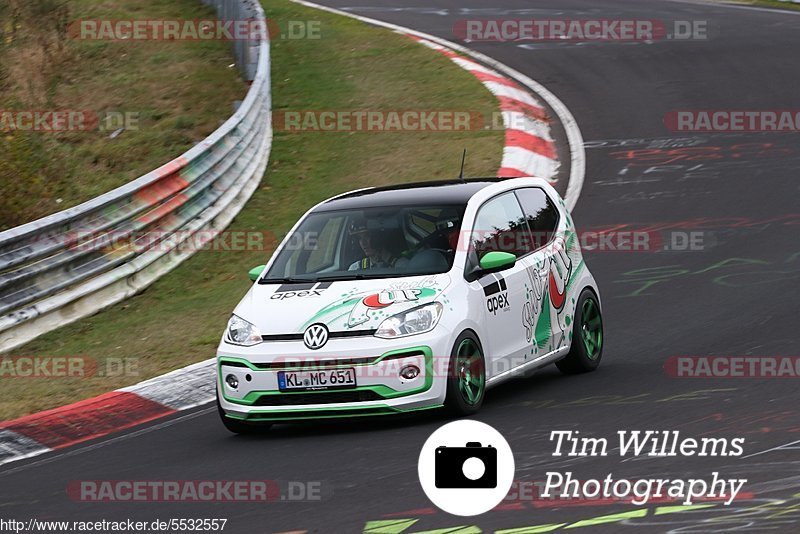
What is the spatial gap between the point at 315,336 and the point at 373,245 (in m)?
1.09

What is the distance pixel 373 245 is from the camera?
8.96m

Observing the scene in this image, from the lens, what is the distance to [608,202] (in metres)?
15.4

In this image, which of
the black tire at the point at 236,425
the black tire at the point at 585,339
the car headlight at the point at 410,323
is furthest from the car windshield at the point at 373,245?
the black tire at the point at 585,339

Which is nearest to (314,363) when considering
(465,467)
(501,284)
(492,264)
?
(492,264)

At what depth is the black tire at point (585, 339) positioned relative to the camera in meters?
9.77

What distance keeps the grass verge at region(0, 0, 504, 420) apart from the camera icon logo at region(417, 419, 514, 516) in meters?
3.86

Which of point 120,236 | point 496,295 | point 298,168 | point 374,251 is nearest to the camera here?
point 496,295

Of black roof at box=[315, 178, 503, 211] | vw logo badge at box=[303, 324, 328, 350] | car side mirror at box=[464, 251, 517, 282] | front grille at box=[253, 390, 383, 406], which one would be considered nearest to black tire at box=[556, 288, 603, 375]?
black roof at box=[315, 178, 503, 211]

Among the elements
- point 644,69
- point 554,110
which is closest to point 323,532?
point 554,110

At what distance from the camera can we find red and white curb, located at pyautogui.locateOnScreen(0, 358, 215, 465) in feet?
28.9

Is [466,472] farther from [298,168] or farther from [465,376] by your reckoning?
[298,168]

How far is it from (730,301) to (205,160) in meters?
6.29

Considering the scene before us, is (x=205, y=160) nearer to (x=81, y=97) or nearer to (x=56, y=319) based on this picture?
(x=56, y=319)

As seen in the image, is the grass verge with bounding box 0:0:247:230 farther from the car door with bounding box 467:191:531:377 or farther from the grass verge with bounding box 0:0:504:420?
the car door with bounding box 467:191:531:377
